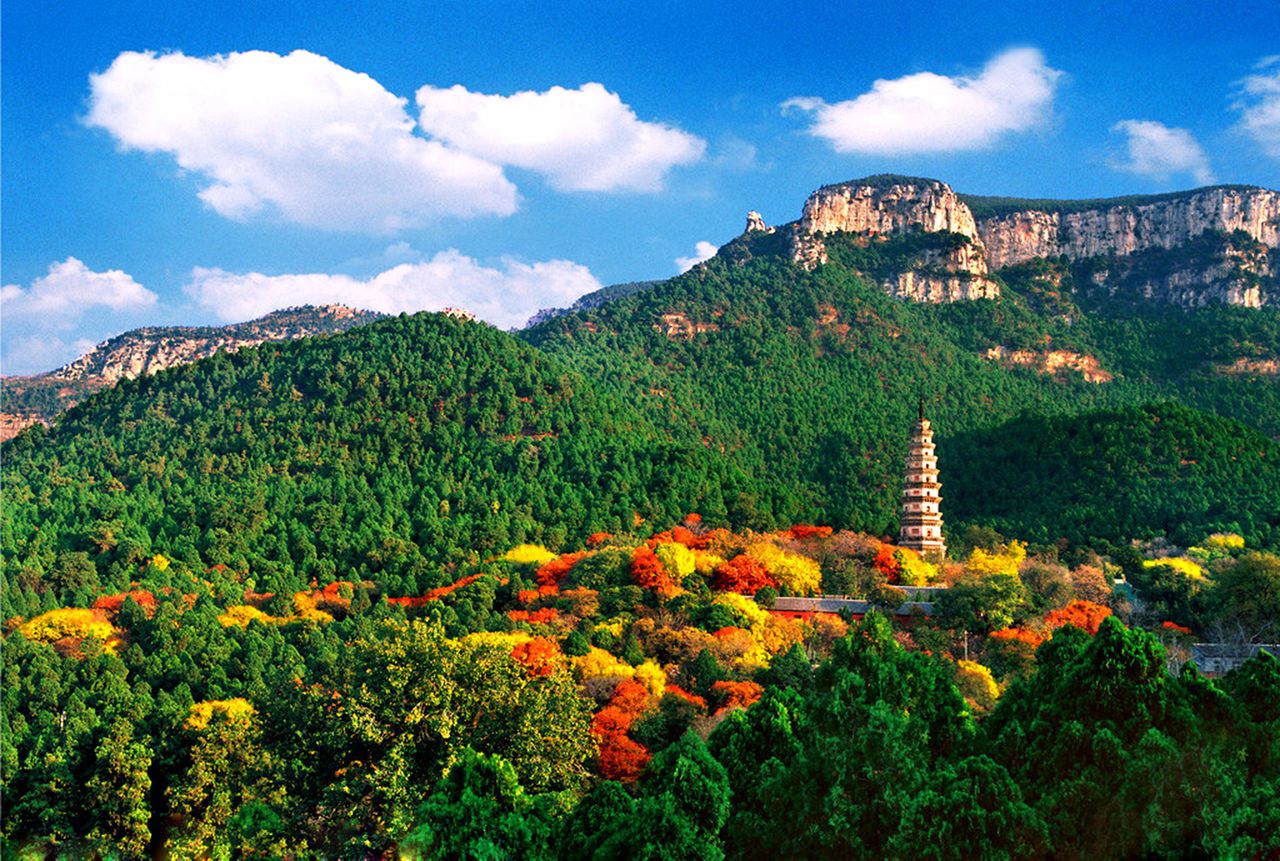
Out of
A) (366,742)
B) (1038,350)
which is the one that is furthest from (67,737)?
(1038,350)

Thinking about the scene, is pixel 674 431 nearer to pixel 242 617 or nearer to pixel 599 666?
pixel 242 617

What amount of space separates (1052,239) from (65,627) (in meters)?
139

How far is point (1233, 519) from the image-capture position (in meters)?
70.1

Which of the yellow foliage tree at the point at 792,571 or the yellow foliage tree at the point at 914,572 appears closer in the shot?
the yellow foliage tree at the point at 792,571

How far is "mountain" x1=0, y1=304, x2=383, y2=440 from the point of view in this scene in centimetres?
15462

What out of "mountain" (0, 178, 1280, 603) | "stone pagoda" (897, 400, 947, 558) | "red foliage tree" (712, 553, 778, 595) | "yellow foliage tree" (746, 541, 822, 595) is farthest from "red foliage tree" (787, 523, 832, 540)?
"red foliage tree" (712, 553, 778, 595)

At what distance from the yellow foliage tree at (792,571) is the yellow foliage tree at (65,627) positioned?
86.0 ft

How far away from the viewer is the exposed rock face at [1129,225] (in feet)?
515

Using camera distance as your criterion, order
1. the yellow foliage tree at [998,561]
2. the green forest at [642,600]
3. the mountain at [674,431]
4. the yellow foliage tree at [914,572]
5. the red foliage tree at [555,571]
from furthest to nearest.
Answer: the mountain at [674,431]
the red foliage tree at [555,571]
the yellow foliage tree at [914,572]
the yellow foliage tree at [998,561]
the green forest at [642,600]

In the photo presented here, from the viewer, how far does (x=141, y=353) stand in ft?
576

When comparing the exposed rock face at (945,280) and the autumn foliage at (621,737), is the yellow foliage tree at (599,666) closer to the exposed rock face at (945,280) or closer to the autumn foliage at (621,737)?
the autumn foliage at (621,737)

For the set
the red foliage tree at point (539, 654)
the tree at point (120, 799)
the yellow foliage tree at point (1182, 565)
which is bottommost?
the tree at point (120, 799)

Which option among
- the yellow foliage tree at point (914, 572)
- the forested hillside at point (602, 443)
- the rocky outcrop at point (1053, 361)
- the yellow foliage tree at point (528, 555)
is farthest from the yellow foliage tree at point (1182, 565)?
the rocky outcrop at point (1053, 361)

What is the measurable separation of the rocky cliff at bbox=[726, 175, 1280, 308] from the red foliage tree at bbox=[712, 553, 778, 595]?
91.8m
